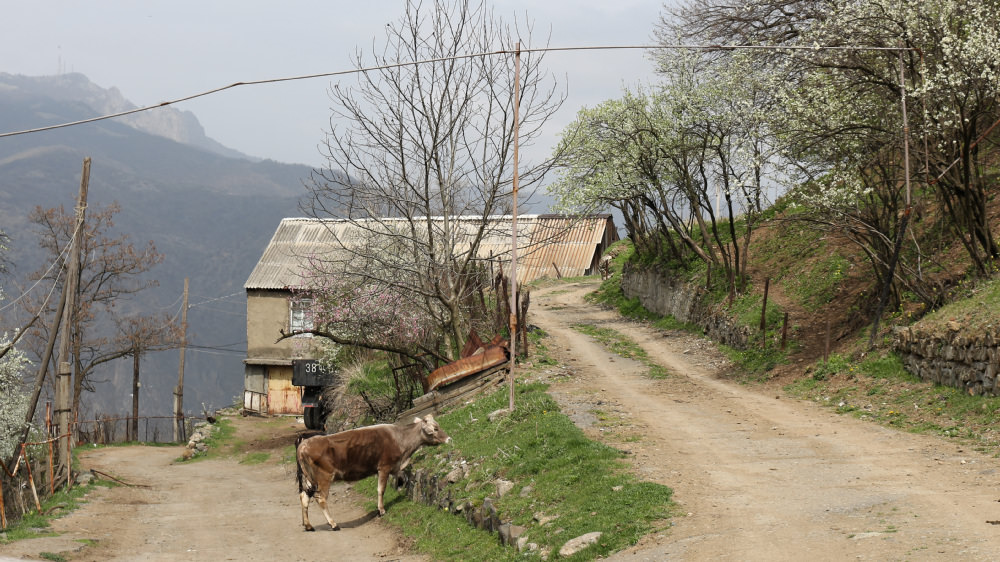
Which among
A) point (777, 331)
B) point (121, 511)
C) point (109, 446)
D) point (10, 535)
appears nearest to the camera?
point (10, 535)

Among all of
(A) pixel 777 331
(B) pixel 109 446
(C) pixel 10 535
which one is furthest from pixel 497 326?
(B) pixel 109 446

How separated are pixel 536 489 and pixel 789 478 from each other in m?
3.51

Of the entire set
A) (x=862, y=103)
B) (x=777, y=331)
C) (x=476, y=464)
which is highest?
(x=862, y=103)

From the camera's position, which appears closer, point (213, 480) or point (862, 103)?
point (862, 103)

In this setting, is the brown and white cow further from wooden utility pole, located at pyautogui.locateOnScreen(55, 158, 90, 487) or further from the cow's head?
wooden utility pole, located at pyautogui.locateOnScreen(55, 158, 90, 487)

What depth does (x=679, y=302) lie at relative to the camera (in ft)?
109

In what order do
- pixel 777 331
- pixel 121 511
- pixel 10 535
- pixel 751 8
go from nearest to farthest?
pixel 10 535
pixel 121 511
pixel 777 331
pixel 751 8

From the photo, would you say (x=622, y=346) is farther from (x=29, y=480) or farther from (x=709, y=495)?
(x=709, y=495)

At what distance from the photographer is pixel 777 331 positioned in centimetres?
2452

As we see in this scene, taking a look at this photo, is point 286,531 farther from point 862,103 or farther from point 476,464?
point 862,103

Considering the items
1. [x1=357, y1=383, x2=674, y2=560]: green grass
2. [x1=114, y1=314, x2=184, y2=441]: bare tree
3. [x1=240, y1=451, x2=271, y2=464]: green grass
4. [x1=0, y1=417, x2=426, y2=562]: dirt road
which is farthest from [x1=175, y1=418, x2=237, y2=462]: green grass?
[x1=357, y1=383, x2=674, y2=560]: green grass

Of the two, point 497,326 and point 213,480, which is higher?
point 497,326

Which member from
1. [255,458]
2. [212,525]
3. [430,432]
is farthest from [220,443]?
[430,432]

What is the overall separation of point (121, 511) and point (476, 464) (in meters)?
9.86
